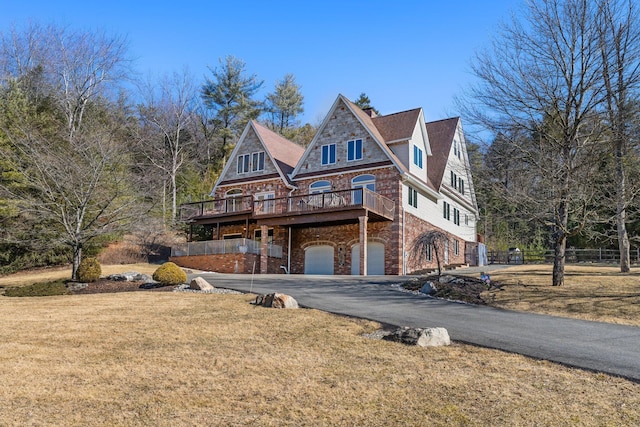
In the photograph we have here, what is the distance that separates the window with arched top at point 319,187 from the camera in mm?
29427

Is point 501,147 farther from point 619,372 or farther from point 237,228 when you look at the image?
point 237,228

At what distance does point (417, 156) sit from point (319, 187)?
581cm

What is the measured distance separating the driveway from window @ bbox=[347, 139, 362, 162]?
1216cm

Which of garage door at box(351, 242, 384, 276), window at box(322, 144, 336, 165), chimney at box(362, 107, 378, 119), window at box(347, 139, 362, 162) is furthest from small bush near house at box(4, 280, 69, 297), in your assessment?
chimney at box(362, 107, 378, 119)

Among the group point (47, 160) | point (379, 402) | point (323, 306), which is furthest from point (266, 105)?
point (379, 402)

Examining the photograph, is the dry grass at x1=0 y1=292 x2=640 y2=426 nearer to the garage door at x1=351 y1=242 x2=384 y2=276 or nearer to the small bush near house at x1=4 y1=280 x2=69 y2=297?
the small bush near house at x1=4 y1=280 x2=69 y2=297

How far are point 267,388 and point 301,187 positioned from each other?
23.4 m

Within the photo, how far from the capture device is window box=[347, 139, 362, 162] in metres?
28.8

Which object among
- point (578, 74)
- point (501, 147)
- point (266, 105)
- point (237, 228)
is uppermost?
point (266, 105)

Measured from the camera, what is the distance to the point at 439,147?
3303 centimetres

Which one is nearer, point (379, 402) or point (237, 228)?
point (379, 402)

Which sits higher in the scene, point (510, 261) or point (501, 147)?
point (501, 147)

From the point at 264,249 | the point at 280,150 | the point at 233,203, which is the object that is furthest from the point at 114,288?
the point at 280,150

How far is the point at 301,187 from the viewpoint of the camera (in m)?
30.5
